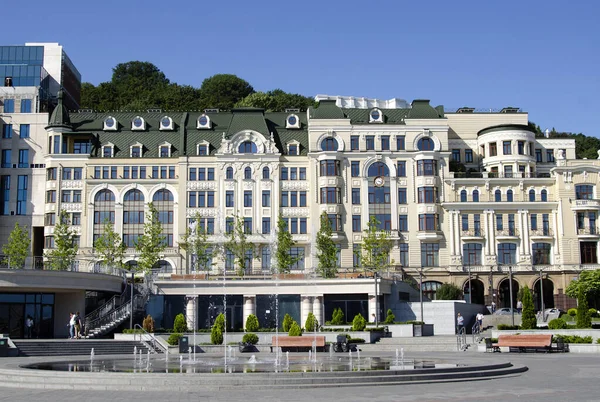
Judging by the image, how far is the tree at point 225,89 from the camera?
122m

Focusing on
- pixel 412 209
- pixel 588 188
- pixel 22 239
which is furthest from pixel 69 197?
pixel 588 188

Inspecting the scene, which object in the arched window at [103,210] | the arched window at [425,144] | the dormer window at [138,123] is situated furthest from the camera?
the dormer window at [138,123]

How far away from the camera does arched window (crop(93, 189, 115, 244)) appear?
265 ft

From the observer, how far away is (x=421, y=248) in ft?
263

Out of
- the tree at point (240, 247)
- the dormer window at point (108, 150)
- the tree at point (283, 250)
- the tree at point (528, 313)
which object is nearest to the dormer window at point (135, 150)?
the dormer window at point (108, 150)

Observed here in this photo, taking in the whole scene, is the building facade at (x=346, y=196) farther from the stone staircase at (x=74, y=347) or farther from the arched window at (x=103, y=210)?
the stone staircase at (x=74, y=347)

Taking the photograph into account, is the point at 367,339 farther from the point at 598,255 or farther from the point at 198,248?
the point at 598,255

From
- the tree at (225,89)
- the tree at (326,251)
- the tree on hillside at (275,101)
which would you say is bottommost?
the tree at (326,251)

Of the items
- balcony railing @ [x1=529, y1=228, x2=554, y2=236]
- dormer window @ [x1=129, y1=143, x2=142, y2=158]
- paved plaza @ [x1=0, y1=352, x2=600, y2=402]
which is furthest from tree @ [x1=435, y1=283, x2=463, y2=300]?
paved plaza @ [x1=0, y1=352, x2=600, y2=402]

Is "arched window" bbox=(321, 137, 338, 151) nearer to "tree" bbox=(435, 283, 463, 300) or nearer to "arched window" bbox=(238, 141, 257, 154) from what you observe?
"arched window" bbox=(238, 141, 257, 154)

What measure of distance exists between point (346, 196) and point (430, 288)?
1208 centimetres

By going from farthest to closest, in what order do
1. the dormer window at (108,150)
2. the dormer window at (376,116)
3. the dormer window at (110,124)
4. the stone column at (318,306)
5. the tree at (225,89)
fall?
the tree at (225,89) < the dormer window at (110,124) < the dormer window at (376,116) < the dormer window at (108,150) < the stone column at (318,306)

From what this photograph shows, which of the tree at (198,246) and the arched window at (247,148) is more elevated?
the arched window at (247,148)

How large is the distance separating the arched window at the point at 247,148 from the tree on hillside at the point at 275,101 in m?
26.2
